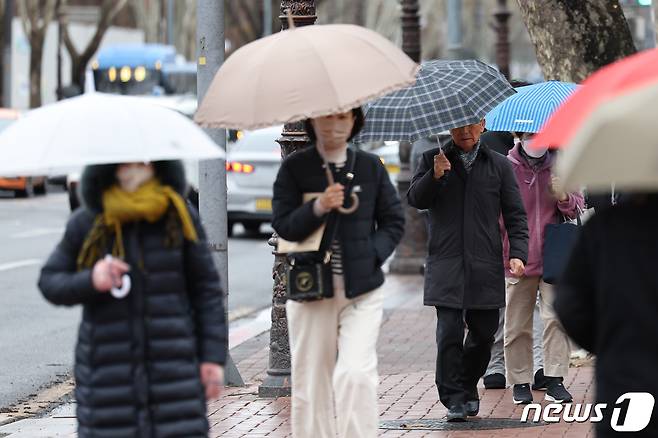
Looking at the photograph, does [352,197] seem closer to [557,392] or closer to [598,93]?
[598,93]

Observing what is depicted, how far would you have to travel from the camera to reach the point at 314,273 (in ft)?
20.8

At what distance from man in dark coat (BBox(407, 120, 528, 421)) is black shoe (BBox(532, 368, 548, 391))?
1.18m

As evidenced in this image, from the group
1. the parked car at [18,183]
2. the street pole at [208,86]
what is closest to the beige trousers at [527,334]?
the street pole at [208,86]

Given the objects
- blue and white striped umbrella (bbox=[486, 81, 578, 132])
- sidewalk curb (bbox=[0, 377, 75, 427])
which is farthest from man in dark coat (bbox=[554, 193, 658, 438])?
sidewalk curb (bbox=[0, 377, 75, 427])

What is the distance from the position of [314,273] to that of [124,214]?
1.54 m

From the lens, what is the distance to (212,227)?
9.69 m

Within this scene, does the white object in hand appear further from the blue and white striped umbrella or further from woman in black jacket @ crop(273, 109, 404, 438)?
the blue and white striped umbrella

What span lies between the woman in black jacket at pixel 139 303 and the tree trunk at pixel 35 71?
41320mm

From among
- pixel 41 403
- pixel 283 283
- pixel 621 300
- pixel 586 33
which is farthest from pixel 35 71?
pixel 621 300

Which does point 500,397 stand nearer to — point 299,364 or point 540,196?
point 540,196

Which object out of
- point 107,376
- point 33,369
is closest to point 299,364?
point 107,376

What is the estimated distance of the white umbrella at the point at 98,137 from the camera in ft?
16.1

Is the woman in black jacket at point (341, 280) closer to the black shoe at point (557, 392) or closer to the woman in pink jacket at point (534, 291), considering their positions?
the woman in pink jacket at point (534, 291)

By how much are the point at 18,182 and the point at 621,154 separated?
2933cm
